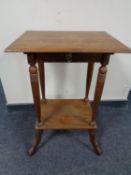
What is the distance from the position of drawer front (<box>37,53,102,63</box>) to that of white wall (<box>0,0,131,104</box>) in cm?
47

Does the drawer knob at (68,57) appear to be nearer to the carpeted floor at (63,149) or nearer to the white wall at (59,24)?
the white wall at (59,24)

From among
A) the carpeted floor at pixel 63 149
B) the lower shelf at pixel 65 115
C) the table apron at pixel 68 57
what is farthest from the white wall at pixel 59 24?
the table apron at pixel 68 57

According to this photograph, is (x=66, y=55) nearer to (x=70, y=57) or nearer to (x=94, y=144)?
(x=70, y=57)

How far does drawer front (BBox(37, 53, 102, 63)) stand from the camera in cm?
77

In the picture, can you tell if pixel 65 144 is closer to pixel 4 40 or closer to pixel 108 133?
pixel 108 133

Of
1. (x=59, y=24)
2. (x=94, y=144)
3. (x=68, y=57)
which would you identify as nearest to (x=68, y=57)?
(x=68, y=57)

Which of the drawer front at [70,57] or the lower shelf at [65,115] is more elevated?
the drawer front at [70,57]

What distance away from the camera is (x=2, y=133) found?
52.1 inches

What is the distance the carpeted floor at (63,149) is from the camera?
3.50 ft

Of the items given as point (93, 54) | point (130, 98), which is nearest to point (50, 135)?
point (93, 54)

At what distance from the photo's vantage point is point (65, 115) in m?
1.19

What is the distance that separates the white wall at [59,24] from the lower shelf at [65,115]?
0.70 feet

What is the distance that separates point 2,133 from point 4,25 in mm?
903

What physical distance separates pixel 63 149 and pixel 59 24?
0.98m
